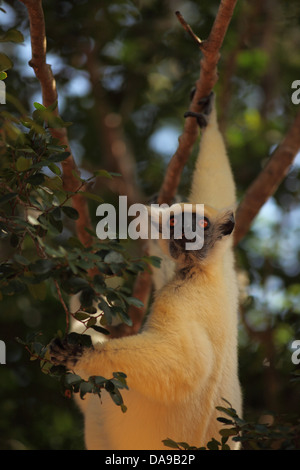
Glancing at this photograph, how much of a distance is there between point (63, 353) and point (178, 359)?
81 cm

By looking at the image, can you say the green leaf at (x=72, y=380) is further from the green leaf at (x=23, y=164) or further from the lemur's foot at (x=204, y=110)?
the lemur's foot at (x=204, y=110)

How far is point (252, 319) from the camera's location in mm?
7211

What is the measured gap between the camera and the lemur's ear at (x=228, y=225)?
4.54 metres

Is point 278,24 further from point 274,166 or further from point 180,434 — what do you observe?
point 180,434

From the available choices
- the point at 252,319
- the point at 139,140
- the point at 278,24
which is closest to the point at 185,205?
the point at 252,319

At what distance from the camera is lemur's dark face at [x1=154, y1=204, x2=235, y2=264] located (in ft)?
14.8

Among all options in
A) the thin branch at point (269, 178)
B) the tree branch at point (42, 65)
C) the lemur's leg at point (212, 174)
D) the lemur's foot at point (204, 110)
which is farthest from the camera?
the thin branch at point (269, 178)

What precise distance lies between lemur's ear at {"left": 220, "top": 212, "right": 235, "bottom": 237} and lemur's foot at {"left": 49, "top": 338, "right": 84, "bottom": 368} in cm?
173

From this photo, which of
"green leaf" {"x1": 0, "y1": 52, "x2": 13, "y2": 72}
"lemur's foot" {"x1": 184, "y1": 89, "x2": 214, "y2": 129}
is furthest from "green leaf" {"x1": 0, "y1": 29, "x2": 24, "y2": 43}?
"lemur's foot" {"x1": 184, "y1": 89, "x2": 214, "y2": 129}

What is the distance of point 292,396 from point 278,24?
5.88 metres

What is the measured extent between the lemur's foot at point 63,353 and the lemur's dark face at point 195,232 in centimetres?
142

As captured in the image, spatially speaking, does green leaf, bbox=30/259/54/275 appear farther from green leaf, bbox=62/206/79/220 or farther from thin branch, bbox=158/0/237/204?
thin branch, bbox=158/0/237/204

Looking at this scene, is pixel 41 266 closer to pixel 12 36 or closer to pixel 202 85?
pixel 12 36

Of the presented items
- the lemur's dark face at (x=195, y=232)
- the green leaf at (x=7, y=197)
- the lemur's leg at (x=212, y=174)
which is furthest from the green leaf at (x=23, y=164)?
the lemur's leg at (x=212, y=174)
